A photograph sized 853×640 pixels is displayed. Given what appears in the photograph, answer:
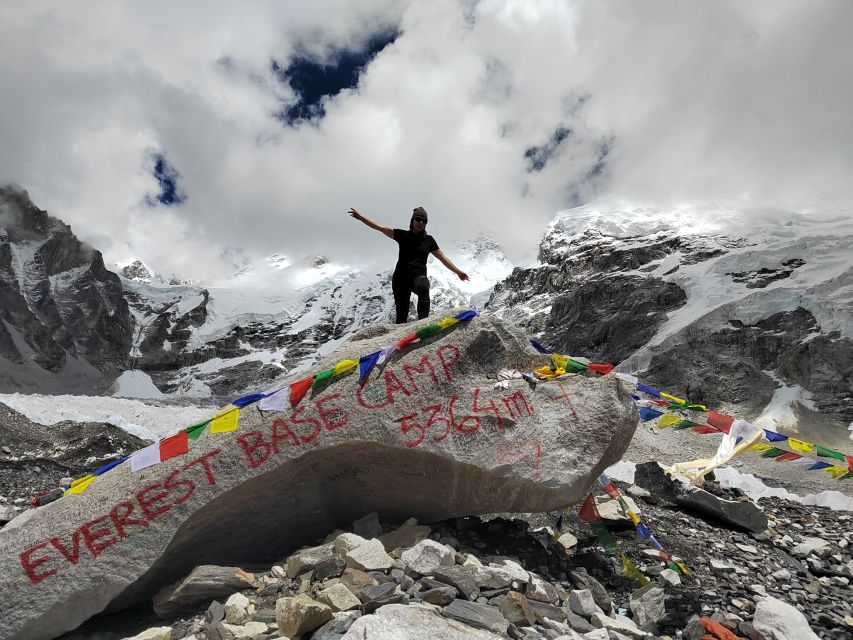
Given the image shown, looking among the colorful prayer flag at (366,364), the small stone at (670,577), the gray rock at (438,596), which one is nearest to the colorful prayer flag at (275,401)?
the colorful prayer flag at (366,364)

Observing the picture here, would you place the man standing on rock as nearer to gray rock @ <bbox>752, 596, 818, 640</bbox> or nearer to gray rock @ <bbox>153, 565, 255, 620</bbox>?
gray rock @ <bbox>153, 565, 255, 620</bbox>

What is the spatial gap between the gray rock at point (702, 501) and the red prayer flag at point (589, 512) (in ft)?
9.55

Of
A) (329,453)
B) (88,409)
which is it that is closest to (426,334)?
(329,453)

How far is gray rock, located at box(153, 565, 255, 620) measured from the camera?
5.30 m

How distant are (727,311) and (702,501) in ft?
295

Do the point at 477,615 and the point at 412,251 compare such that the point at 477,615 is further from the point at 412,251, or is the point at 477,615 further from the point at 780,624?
the point at 412,251

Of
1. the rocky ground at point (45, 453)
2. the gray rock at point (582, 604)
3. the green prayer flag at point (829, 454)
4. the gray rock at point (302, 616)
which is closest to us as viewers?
the gray rock at point (302, 616)

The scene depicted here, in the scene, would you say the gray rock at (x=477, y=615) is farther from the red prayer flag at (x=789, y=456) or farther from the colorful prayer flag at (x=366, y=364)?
the red prayer flag at (x=789, y=456)

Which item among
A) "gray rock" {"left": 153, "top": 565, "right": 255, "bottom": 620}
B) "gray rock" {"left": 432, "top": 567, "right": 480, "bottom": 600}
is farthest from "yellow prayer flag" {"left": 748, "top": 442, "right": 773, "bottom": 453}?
"gray rock" {"left": 153, "top": 565, "right": 255, "bottom": 620}

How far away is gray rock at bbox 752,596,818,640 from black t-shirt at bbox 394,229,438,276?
18.6ft

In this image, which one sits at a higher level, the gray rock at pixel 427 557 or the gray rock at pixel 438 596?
the gray rock at pixel 427 557

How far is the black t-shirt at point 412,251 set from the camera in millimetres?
8203

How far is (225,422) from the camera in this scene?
6086mm

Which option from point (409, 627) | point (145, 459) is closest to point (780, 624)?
point (409, 627)
